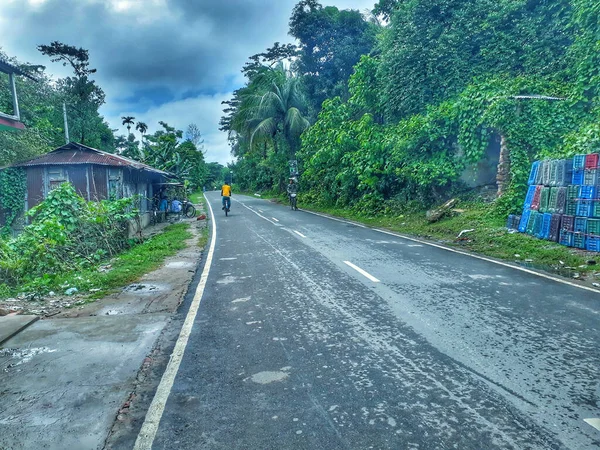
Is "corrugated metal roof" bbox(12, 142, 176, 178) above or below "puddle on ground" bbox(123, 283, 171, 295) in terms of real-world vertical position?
above

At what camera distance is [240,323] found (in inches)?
224

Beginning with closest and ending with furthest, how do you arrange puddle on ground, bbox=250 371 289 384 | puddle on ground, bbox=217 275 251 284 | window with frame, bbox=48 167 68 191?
puddle on ground, bbox=250 371 289 384 → puddle on ground, bbox=217 275 251 284 → window with frame, bbox=48 167 68 191

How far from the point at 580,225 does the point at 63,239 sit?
40.5 feet

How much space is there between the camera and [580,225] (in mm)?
10180

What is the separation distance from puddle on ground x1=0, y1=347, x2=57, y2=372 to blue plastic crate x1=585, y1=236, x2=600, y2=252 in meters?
10.7

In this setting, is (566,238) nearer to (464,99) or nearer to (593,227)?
(593,227)

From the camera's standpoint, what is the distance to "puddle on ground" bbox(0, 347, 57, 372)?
4.58 metres

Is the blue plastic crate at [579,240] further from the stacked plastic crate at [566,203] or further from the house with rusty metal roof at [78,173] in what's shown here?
the house with rusty metal roof at [78,173]

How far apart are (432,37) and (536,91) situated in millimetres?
5627

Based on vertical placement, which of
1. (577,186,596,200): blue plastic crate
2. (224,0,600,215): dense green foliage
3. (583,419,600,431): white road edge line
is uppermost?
(224,0,600,215): dense green foliage

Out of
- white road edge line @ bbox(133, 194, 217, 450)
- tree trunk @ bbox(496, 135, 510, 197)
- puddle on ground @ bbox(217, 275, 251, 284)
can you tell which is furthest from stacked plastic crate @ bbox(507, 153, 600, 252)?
white road edge line @ bbox(133, 194, 217, 450)

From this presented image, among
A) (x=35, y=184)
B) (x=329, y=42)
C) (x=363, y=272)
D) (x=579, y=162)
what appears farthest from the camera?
(x=329, y=42)

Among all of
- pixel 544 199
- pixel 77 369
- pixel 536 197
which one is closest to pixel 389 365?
pixel 77 369

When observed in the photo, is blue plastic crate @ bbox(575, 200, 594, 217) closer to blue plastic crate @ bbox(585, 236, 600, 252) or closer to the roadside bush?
blue plastic crate @ bbox(585, 236, 600, 252)
